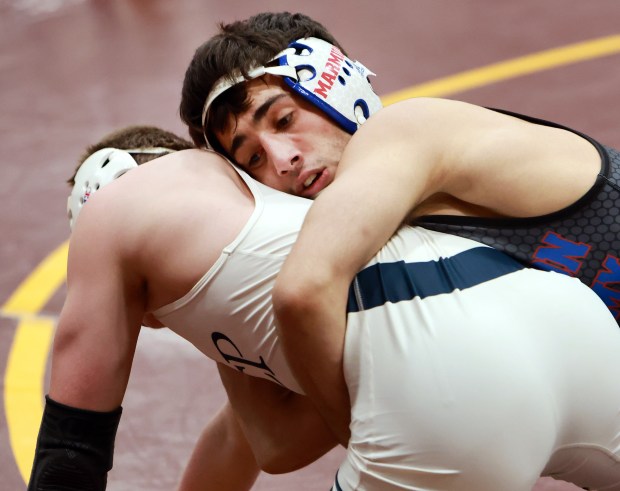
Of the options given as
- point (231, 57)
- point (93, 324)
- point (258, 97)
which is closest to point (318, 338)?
point (93, 324)

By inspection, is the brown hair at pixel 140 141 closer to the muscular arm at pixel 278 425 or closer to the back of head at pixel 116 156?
the back of head at pixel 116 156

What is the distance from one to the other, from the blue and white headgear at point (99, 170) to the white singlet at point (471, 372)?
2.75 ft

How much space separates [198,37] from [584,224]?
4.45 meters

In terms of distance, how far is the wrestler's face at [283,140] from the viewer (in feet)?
8.67

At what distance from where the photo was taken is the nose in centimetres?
262

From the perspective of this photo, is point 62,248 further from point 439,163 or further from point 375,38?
point 439,163

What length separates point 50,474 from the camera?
2.46m

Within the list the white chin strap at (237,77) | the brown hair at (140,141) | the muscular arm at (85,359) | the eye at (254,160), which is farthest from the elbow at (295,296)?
the brown hair at (140,141)

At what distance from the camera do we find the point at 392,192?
7.05 feet

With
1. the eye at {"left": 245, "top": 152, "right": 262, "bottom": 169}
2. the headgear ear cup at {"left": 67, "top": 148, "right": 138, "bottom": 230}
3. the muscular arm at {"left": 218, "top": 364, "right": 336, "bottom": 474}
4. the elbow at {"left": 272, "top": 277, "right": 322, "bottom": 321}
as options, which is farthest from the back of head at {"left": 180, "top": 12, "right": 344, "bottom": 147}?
the elbow at {"left": 272, "top": 277, "right": 322, "bottom": 321}

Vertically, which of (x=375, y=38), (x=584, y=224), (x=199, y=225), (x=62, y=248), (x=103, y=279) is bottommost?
(x=62, y=248)

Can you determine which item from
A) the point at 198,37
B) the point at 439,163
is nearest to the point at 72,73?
the point at 198,37

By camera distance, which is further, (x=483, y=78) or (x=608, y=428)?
(x=483, y=78)

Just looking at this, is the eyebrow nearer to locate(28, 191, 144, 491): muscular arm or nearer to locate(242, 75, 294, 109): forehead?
locate(242, 75, 294, 109): forehead
